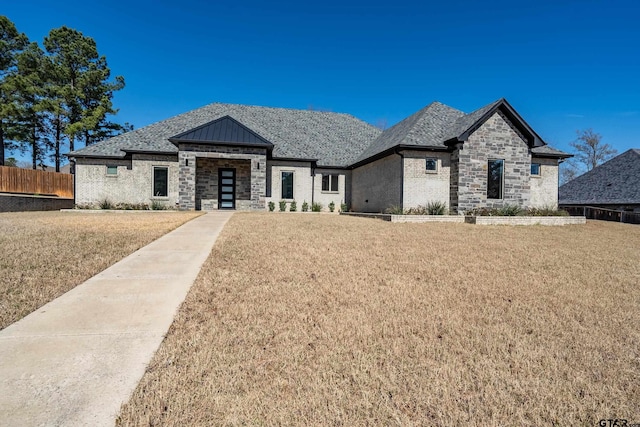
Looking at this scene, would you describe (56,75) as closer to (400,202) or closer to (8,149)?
(8,149)

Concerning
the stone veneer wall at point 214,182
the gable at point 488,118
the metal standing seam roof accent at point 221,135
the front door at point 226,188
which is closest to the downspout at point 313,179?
the metal standing seam roof accent at point 221,135

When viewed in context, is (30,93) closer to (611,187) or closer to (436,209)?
(436,209)

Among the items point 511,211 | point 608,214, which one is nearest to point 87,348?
point 511,211

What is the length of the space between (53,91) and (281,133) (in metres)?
21.3

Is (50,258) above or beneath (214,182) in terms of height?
beneath

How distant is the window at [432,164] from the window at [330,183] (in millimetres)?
7909

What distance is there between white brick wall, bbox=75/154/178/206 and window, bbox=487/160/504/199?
63.4 ft

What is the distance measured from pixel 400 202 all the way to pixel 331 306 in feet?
44.8

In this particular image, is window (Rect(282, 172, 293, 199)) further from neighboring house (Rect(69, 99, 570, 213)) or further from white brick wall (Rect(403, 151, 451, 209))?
white brick wall (Rect(403, 151, 451, 209))

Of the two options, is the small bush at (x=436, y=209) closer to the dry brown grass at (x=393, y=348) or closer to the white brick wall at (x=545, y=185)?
the white brick wall at (x=545, y=185)

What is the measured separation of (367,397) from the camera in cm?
220

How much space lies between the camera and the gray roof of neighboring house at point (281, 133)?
67.9ft

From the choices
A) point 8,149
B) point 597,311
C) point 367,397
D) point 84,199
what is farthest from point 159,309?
point 8,149

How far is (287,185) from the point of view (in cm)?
2216
